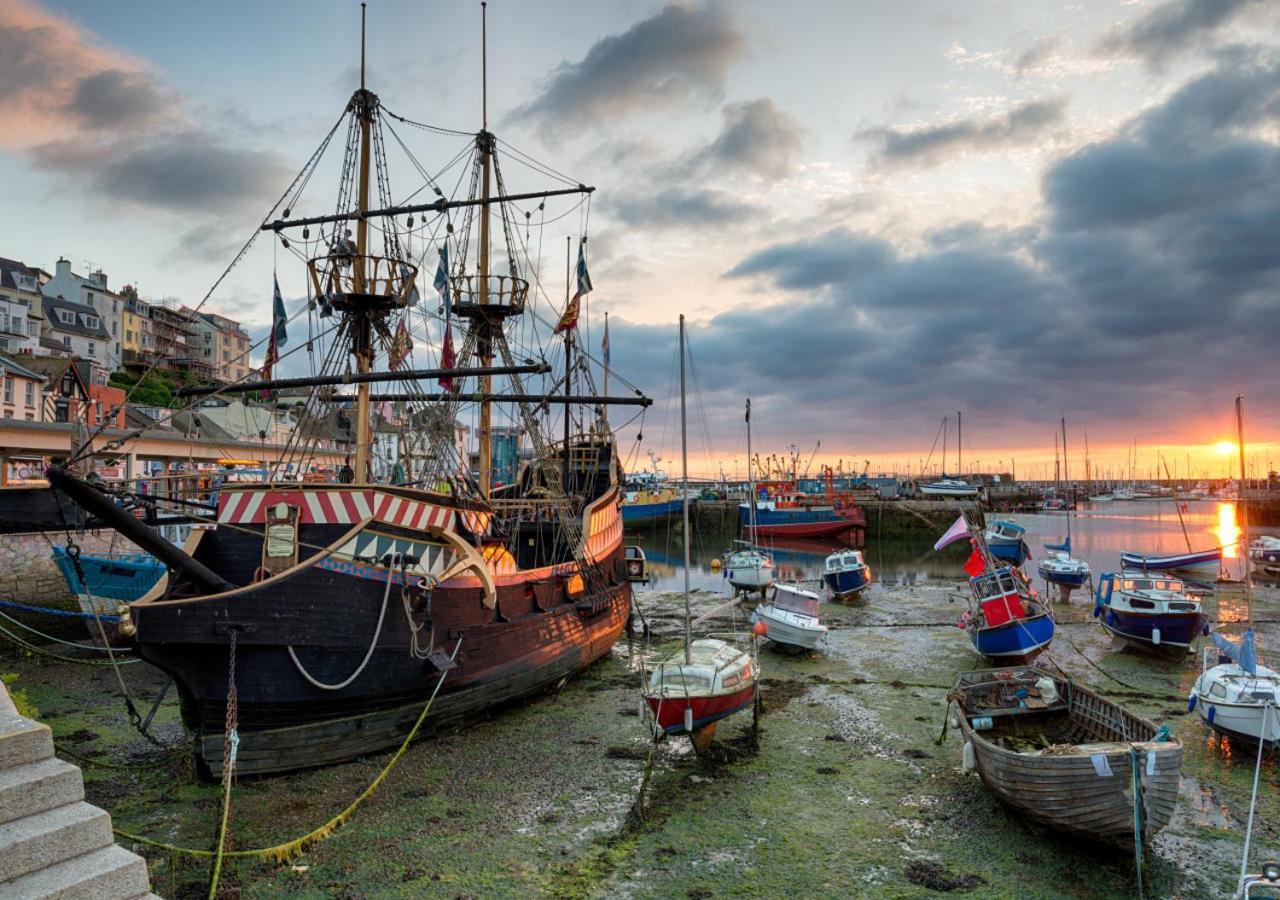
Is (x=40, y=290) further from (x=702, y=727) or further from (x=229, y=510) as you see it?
(x=702, y=727)

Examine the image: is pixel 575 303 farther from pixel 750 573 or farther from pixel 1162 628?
pixel 1162 628

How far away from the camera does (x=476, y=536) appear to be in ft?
53.0

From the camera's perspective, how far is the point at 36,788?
5559 millimetres

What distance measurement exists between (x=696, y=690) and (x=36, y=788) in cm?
1029

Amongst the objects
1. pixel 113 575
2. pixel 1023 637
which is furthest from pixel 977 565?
pixel 113 575

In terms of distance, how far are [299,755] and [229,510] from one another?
466 centimetres

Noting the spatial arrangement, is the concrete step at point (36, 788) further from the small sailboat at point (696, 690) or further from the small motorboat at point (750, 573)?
the small motorboat at point (750, 573)

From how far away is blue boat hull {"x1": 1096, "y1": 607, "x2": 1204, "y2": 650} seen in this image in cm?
2173

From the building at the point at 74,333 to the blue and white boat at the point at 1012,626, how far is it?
8070cm

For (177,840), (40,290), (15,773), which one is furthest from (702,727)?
(40,290)

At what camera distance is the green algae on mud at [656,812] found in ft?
32.0

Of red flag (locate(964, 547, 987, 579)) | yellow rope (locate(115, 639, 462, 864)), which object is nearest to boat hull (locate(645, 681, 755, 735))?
yellow rope (locate(115, 639, 462, 864))

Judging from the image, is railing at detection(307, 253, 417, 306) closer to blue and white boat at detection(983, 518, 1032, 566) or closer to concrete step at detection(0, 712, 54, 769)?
concrete step at detection(0, 712, 54, 769)

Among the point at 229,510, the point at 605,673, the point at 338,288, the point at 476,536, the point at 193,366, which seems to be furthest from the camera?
the point at 193,366
